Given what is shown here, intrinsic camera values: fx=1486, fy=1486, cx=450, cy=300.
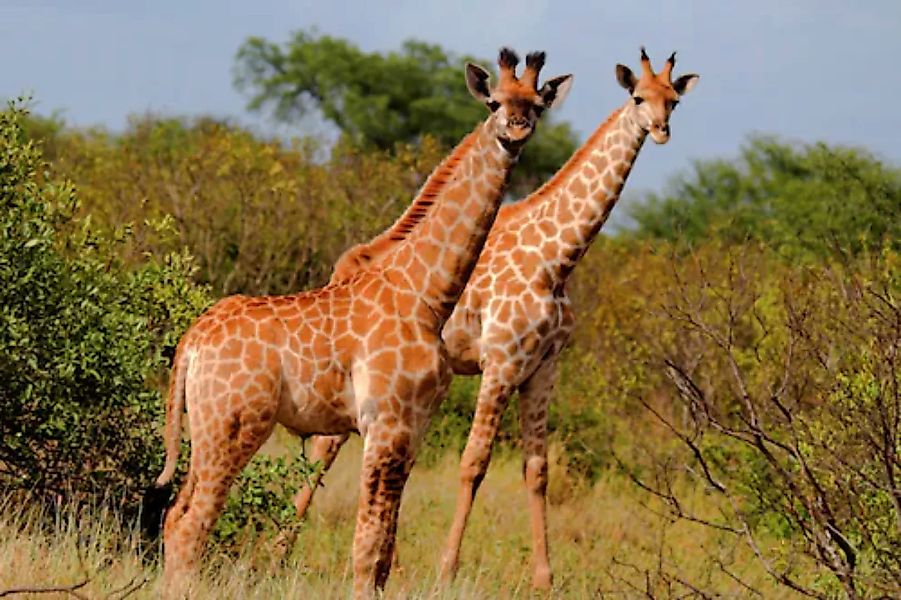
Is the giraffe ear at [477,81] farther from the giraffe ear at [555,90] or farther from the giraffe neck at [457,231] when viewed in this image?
the giraffe ear at [555,90]

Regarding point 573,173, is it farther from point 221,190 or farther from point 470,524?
point 221,190

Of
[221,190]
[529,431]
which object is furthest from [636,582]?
[221,190]

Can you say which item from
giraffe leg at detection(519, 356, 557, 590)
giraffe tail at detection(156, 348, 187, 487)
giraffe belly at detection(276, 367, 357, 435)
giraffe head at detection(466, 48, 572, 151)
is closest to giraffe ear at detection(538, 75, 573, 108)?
giraffe head at detection(466, 48, 572, 151)

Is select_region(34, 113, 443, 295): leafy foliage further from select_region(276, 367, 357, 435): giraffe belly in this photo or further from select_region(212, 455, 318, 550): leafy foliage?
select_region(276, 367, 357, 435): giraffe belly

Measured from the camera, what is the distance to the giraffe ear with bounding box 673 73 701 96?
9.87 meters

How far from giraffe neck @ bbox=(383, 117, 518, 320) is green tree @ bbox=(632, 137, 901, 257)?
13205mm

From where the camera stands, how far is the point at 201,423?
699 centimetres

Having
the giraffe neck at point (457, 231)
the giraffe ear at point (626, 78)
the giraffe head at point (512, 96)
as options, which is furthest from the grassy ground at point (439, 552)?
the giraffe ear at point (626, 78)

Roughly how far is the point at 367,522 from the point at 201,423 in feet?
2.98

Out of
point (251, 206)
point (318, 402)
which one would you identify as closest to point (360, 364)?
point (318, 402)

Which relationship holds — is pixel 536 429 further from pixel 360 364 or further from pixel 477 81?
pixel 477 81

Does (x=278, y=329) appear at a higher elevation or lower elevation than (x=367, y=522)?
higher

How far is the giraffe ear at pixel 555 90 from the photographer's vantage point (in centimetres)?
732

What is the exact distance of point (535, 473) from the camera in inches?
385
